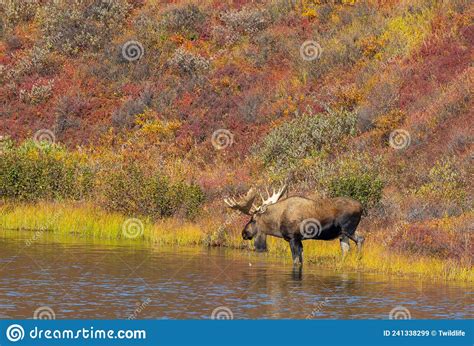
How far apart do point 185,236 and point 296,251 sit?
5652mm

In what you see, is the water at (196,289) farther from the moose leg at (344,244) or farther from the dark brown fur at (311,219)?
the moose leg at (344,244)

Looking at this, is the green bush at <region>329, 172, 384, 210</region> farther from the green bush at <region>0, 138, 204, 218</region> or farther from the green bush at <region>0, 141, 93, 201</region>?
the green bush at <region>0, 141, 93, 201</region>

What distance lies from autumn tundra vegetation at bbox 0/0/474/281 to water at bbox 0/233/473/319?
7.21ft

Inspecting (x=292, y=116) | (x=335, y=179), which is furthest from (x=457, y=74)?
(x=335, y=179)

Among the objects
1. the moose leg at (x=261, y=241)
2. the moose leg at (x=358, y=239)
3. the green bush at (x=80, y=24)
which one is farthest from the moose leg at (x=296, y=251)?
the green bush at (x=80, y=24)

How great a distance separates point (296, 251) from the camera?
79.4ft

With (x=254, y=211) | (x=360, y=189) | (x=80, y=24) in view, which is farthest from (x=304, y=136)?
(x=80, y=24)

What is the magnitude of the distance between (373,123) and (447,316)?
23.5 metres

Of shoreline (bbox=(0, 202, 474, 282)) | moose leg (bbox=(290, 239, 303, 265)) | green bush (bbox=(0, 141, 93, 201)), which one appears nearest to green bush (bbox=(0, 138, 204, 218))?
green bush (bbox=(0, 141, 93, 201))

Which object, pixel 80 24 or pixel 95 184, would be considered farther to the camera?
pixel 80 24

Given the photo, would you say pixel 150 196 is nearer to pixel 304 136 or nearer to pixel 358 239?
pixel 358 239

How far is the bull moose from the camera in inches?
953

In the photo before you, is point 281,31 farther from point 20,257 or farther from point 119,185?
point 20,257

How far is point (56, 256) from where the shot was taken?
2502cm
